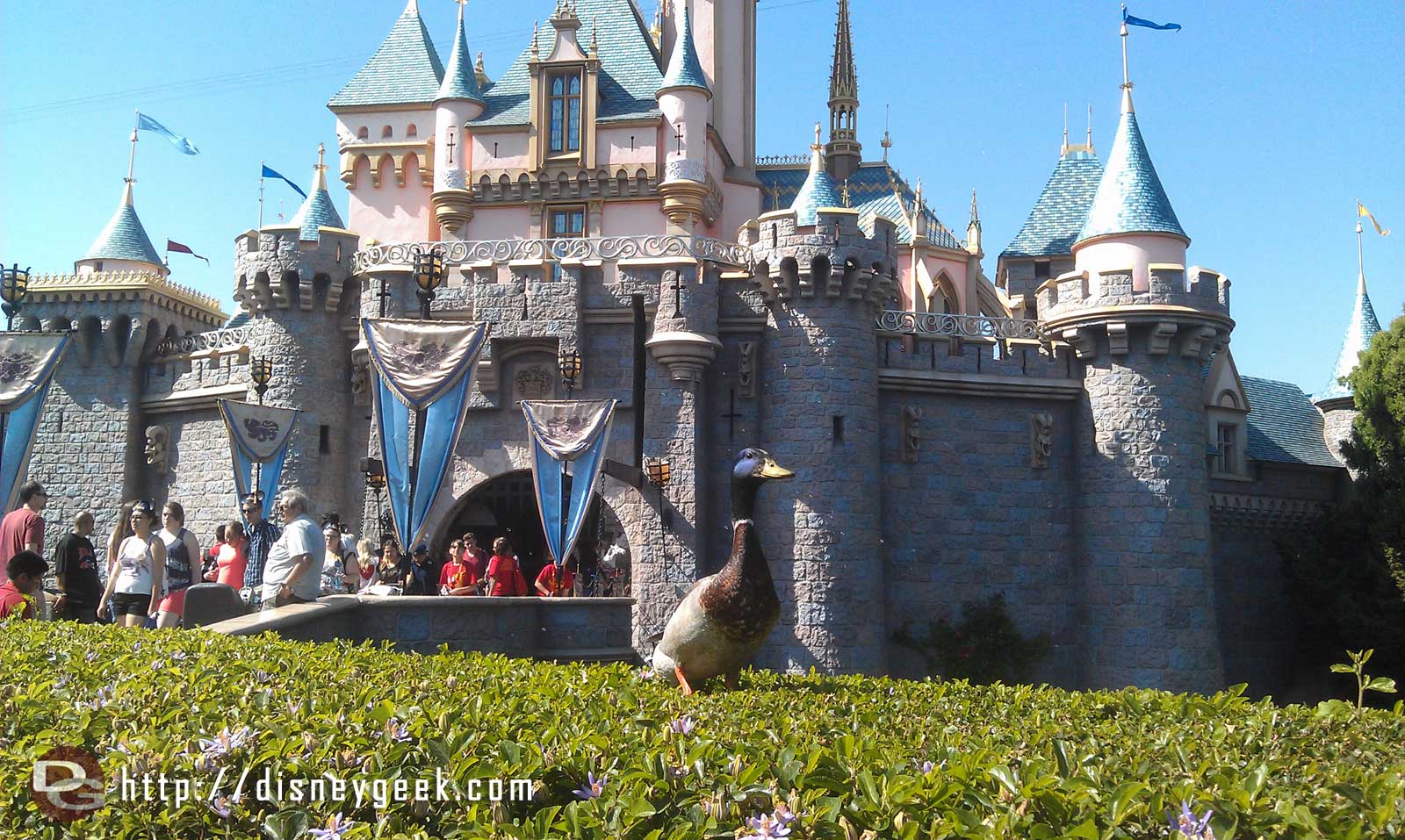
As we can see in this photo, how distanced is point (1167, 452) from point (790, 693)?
14.6m

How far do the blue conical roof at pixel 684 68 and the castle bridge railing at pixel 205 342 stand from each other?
8901 millimetres

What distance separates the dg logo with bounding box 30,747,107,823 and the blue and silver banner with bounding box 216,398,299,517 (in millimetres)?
14822

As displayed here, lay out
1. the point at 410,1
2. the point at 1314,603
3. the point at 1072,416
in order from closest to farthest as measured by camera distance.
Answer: the point at 1072,416
the point at 1314,603
the point at 410,1

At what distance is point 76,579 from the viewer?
11.2 m

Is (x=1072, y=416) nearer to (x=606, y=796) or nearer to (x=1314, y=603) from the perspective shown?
(x=1314, y=603)

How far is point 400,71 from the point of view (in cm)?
2675

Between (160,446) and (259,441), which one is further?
(160,446)

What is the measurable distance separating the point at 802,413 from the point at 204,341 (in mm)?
11357

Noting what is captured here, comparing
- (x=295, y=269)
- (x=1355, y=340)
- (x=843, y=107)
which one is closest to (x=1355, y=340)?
(x=1355, y=340)

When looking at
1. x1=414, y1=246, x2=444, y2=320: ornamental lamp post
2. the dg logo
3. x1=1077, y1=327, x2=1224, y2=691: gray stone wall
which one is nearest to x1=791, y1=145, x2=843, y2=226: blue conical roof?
x1=1077, y1=327, x2=1224, y2=691: gray stone wall

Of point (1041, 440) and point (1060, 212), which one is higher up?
point (1060, 212)

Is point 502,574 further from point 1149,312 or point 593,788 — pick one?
point 593,788

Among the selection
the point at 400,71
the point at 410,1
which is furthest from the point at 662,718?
the point at 410,1

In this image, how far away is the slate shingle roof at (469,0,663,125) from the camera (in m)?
24.7
